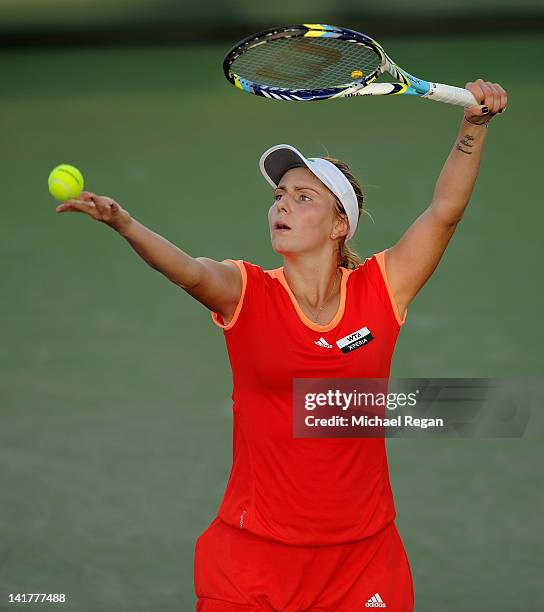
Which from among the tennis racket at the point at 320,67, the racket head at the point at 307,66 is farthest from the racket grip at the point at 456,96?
the racket head at the point at 307,66

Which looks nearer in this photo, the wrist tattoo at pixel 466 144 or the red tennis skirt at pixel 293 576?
the red tennis skirt at pixel 293 576

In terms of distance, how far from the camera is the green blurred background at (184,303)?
15.4 ft

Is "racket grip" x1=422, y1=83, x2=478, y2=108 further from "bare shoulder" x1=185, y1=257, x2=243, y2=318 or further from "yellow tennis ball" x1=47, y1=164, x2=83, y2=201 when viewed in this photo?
"yellow tennis ball" x1=47, y1=164, x2=83, y2=201

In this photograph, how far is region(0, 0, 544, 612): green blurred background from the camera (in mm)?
4695

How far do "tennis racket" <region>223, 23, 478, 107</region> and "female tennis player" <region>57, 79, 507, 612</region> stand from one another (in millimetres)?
190

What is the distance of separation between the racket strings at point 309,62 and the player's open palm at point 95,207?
0.81 metres

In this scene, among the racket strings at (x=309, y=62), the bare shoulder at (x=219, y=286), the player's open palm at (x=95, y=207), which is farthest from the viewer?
the racket strings at (x=309, y=62)

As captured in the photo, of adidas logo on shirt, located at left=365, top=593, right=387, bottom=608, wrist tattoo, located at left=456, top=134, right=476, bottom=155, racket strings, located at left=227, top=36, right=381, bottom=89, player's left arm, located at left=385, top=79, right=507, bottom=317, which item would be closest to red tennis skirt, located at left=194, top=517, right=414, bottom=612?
adidas logo on shirt, located at left=365, top=593, right=387, bottom=608

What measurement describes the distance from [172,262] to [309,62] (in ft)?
2.81

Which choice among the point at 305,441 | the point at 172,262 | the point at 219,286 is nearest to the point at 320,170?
the point at 219,286

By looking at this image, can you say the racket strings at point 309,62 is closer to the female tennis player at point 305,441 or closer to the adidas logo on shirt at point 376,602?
the female tennis player at point 305,441

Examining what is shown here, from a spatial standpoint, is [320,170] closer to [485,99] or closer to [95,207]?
[485,99]

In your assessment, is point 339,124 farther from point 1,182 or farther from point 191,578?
point 191,578

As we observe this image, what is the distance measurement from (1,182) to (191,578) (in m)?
3.25
